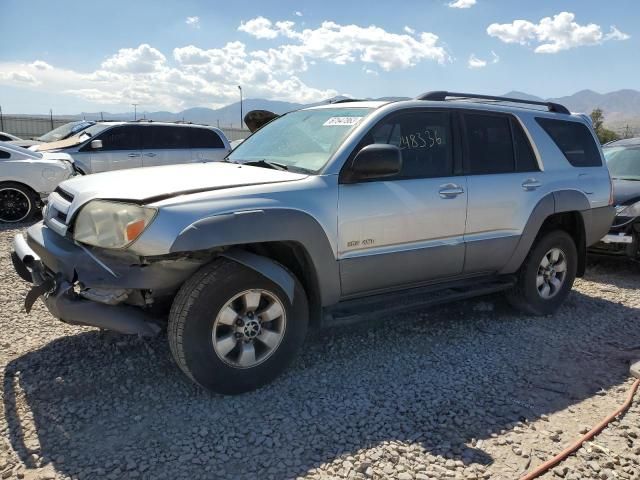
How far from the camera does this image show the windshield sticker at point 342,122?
3873mm

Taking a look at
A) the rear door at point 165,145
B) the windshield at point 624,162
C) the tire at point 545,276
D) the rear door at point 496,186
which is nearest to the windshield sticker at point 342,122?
the rear door at point 496,186

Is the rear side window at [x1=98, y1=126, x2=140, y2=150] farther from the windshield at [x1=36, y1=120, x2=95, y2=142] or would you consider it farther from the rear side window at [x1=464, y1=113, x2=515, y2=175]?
the rear side window at [x1=464, y1=113, x2=515, y2=175]

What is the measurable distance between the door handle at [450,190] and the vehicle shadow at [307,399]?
1.20 m

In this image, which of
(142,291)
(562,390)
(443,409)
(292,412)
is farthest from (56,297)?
(562,390)

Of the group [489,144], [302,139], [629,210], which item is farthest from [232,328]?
[629,210]

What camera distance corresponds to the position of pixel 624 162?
7.95 metres

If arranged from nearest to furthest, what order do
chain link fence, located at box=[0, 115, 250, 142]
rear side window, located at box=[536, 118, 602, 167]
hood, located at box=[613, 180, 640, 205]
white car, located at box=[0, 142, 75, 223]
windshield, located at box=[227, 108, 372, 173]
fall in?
1. windshield, located at box=[227, 108, 372, 173]
2. rear side window, located at box=[536, 118, 602, 167]
3. hood, located at box=[613, 180, 640, 205]
4. white car, located at box=[0, 142, 75, 223]
5. chain link fence, located at box=[0, 115, 250, 142]

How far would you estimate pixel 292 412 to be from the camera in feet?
10.5

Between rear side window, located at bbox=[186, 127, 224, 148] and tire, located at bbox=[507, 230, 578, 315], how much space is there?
8736 mm

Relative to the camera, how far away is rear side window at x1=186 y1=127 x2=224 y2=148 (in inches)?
473

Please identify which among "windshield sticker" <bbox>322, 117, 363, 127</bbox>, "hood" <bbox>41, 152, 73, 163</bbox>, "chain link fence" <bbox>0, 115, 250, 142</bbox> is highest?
"chain link fence" <bbox>0, 115, 250, 142</bbox>

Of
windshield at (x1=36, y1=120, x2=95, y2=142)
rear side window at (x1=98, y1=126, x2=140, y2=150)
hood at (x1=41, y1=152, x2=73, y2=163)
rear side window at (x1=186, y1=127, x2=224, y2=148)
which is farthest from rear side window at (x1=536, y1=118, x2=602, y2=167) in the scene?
windshield at (x1=36, y1=120, x2=95, y2=142)

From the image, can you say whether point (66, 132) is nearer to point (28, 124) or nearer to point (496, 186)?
point (496, 186)

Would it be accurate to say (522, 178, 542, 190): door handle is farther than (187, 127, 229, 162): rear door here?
No
